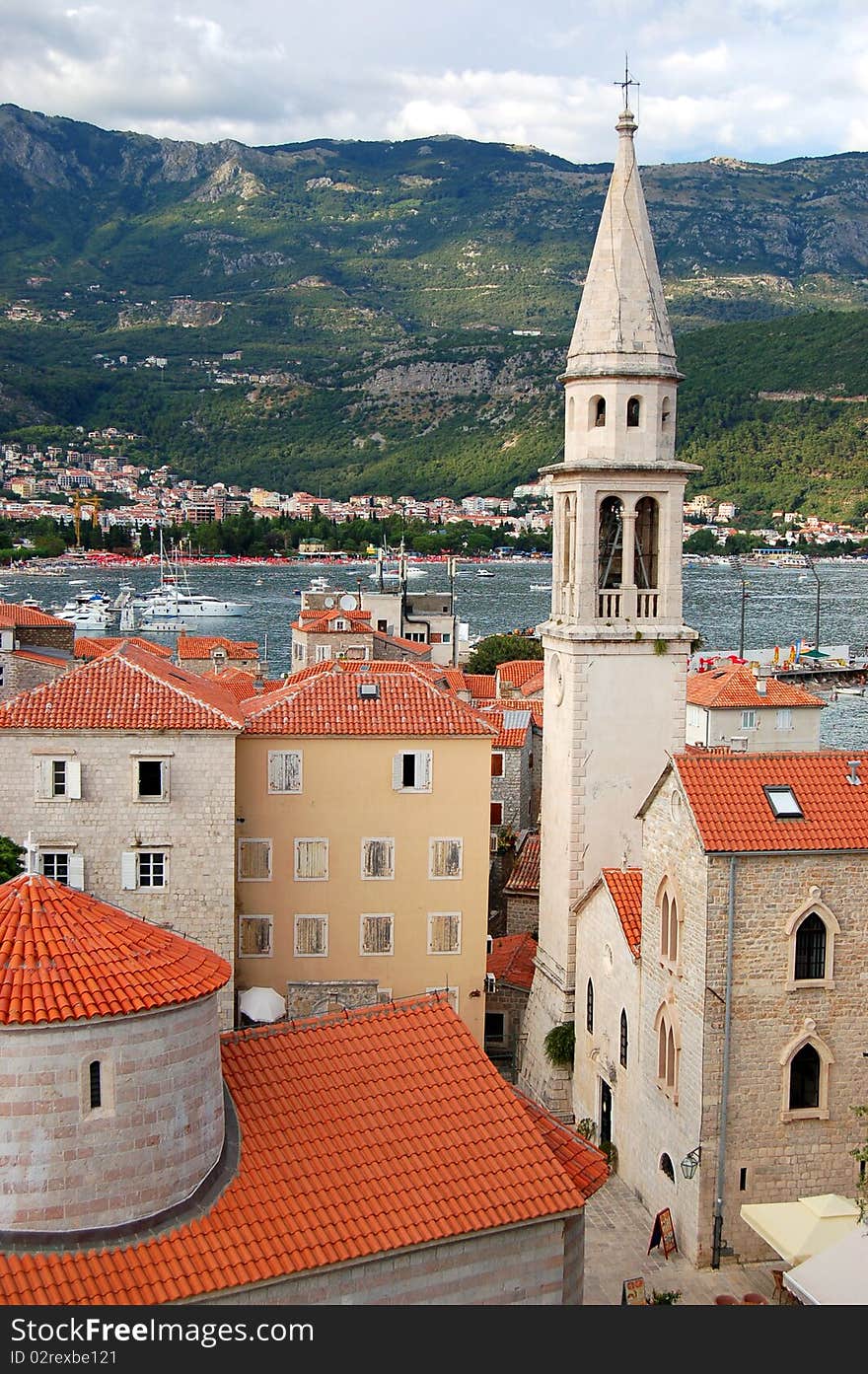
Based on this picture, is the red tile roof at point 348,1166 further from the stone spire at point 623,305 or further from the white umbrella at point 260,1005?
the stone spire at point 623,305

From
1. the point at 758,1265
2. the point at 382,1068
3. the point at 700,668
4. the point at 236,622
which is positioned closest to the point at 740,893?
the point at 758,1265

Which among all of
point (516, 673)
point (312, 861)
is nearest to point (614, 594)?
point (312, 861)

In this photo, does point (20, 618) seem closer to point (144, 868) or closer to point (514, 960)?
point (144, 868)

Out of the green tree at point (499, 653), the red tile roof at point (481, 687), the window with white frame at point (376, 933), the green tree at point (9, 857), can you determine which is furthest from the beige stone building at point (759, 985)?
the green tree at point (499, 653)

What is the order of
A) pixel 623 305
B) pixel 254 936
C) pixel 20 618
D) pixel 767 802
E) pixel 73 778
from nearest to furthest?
pixel 767 802
pixel 73 778
pixel 623 305
pixel 254 936
pixel 20 618

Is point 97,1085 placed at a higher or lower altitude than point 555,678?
lower

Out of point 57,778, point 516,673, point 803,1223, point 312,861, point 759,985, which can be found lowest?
point 803,1223
